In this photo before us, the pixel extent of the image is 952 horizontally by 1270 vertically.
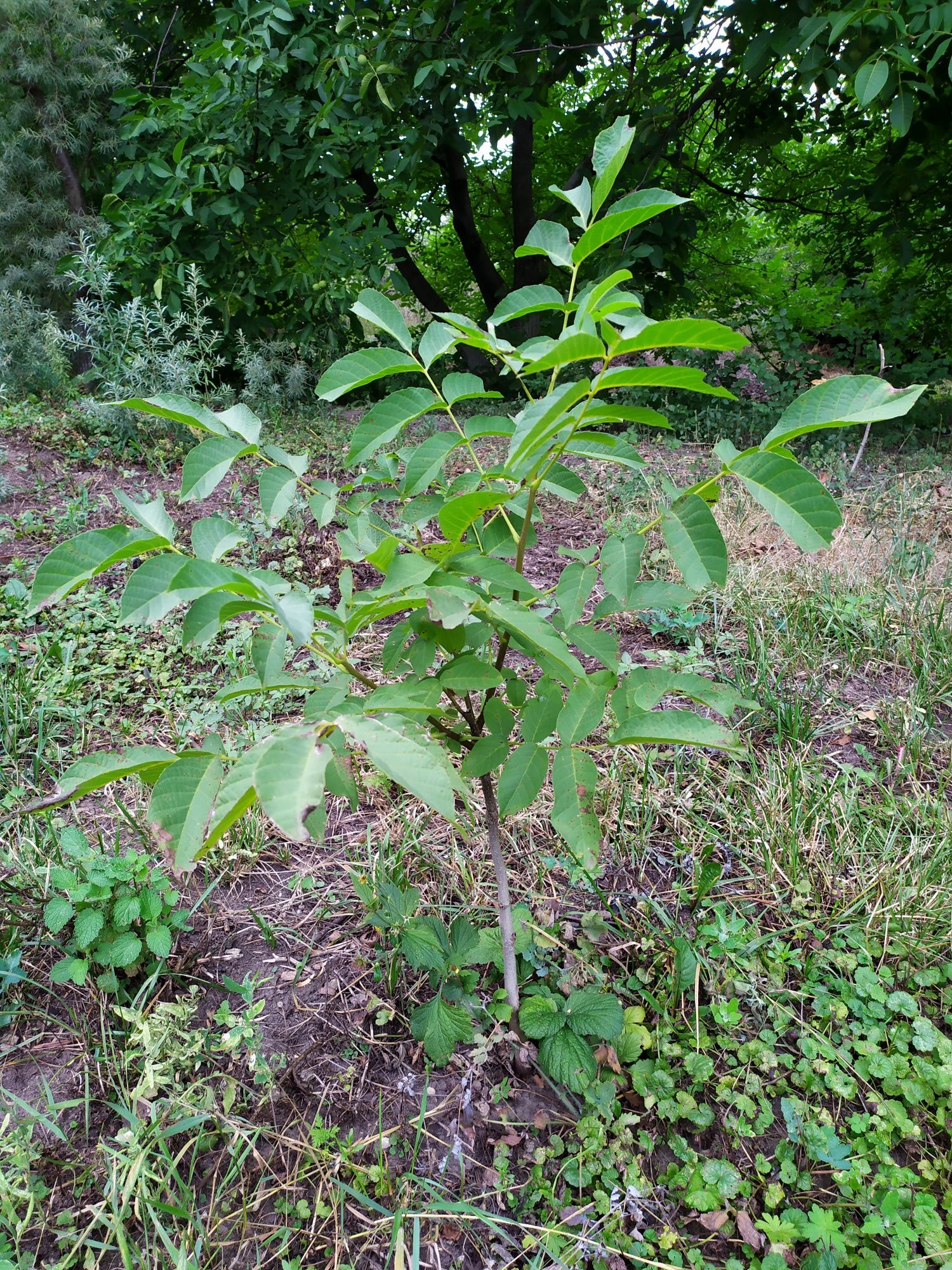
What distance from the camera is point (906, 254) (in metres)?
4.52

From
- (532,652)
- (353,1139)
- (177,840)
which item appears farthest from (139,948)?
(532,652)

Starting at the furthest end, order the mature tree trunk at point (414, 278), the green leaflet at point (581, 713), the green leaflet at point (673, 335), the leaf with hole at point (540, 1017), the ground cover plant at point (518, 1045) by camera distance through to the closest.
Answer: the mature tree trunk at point (414, 278) < the leaf with hole at point (540, 1017) < the ground cover plant at point (518, 1045) < the green leaflet at point (581, 713) < the green leaflet at point (673, 335)

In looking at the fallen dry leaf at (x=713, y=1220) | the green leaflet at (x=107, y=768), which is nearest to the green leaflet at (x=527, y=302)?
the green leaflet at (x=107, y=768)

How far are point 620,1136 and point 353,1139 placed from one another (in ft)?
1.60

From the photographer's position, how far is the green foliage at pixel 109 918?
140cm

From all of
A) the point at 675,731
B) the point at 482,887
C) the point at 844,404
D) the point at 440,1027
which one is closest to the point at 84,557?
the point at 675,731

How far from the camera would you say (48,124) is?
17.7 feet

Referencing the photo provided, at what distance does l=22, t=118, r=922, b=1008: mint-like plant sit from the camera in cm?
67

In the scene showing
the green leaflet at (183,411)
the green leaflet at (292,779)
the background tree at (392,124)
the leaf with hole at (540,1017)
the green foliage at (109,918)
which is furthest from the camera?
the background tree at (392,124)

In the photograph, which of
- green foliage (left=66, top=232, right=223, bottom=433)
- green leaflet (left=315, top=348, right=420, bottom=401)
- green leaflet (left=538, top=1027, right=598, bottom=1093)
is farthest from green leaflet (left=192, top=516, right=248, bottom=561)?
green foliage (left=66, top=232, right=223, bottom=433)

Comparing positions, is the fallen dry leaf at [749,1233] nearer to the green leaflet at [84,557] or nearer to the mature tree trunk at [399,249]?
the green leaflet at [84,557]

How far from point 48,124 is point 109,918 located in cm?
657

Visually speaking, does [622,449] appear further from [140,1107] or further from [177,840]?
[140,1107]

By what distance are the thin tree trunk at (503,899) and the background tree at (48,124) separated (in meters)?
6.05
